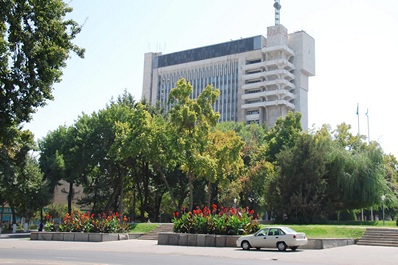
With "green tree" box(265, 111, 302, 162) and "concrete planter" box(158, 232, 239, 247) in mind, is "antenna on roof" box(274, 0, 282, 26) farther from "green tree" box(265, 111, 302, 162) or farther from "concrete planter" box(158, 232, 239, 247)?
"concrete planter" box(158, 232, 239, 247)

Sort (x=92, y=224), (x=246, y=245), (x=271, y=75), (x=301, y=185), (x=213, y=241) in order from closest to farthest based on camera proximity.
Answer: (x=246, y=245) → (x=213, y=241) → (x=92, y=224) → (x=301, y=185) → (x=271, y=75)

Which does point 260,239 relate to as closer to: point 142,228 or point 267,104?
point 142,228

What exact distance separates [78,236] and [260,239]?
1497 centimetres

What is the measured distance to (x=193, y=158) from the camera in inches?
1630

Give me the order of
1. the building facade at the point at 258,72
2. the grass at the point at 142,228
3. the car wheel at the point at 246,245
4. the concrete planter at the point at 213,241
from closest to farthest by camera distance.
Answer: the car wheel at the point at 246,245 → the concrete planter at the point at 213,241 → the grass at the point at 142,228 → the building facade at the point at 258,72

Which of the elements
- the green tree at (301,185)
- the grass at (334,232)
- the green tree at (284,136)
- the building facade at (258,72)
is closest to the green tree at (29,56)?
the grass at (334,232)

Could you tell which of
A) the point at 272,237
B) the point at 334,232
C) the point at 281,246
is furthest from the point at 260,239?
the point at 334,232

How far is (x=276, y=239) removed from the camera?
22828 millimetres

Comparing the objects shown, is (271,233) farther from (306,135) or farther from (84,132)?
(84,132)

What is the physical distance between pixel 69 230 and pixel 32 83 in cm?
2002

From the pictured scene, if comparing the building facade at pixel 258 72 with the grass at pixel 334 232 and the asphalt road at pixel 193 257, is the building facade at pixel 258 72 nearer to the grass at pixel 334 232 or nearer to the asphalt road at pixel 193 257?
the grass at pixel 334 232

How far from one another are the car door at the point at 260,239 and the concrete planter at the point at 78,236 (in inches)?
493

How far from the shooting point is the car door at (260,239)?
23297 millimetres

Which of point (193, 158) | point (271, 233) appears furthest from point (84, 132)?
point (271, 233)
